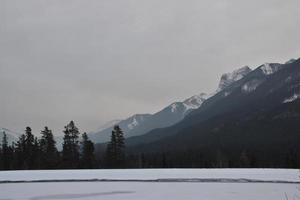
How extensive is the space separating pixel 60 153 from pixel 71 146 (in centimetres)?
288

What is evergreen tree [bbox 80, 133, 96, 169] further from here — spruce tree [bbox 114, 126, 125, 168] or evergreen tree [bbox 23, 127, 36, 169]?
evergreen tree [bbox 23, 127, 36, 169]

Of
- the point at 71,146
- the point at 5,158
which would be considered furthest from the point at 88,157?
the point at 5,158

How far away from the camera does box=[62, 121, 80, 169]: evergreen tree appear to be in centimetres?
7069

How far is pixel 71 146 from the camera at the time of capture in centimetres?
7138

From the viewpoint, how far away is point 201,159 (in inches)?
3925

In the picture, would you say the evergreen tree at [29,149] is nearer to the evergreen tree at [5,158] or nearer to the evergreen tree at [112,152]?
the evergreen tree at [5,158]

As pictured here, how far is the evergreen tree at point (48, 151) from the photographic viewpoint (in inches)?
2697

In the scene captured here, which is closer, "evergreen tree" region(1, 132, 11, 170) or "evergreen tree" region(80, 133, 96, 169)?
"evergreen tree" region(80, 133, 96, 169)

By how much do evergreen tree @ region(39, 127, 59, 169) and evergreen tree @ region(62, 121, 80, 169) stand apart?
168cm

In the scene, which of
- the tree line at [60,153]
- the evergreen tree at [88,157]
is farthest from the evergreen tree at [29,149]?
the evergreen tree at [88,157]

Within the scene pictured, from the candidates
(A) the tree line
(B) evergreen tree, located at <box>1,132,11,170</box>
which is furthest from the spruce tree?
(B) evergreen tree, located at <box>1,132,11,170</box>
